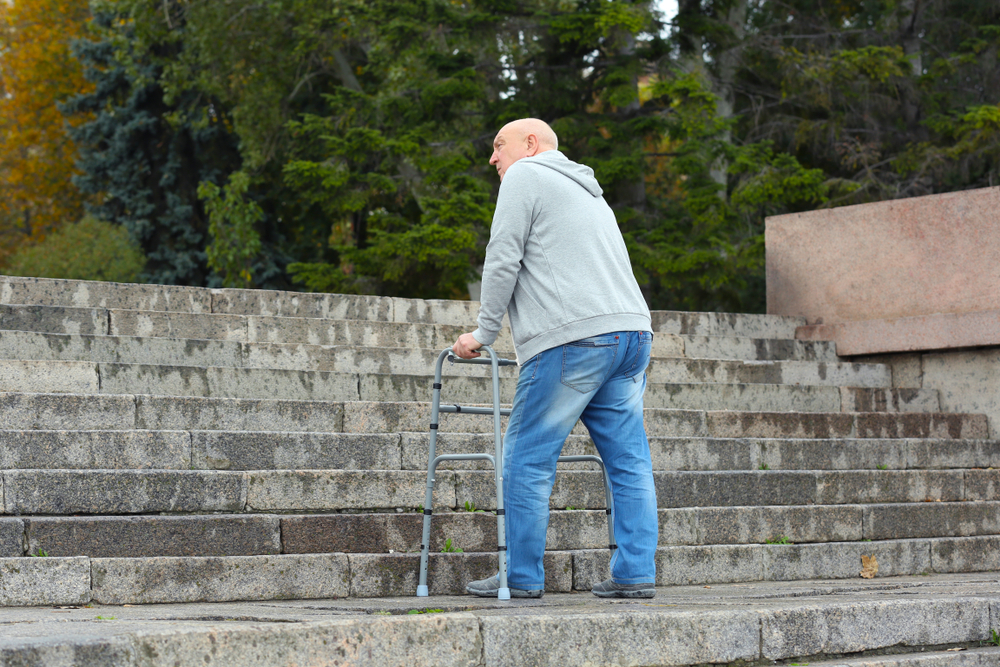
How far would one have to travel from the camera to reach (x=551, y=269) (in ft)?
13.0

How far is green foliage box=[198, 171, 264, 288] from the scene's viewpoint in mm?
18406

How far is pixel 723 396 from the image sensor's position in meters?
7.61

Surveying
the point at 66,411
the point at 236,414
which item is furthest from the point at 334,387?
the point at 66,411

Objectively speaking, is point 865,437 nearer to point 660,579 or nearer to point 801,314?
point 801,314

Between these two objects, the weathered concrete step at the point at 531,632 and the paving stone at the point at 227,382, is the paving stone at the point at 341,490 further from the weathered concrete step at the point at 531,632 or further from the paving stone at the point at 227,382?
the paving stone at the point at 227,382

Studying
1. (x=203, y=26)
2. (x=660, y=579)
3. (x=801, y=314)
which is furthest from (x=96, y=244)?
(x=660, y=579)

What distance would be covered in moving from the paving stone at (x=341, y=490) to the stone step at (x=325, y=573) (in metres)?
0.54

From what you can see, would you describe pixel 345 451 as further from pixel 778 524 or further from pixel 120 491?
pixel 778 524

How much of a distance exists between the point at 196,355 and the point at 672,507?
2.90 metres

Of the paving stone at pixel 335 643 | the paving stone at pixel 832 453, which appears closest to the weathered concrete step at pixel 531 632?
the paving stone at pixel 335 643

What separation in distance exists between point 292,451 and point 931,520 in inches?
143

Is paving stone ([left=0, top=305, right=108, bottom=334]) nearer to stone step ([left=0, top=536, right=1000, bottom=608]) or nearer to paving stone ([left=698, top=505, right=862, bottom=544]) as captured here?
stone step ([left=0, top=536, right=1000, bottom=608])

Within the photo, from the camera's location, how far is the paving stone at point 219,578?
406 centimetres

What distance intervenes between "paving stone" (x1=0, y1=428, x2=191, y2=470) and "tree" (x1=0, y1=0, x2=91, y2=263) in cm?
2155
